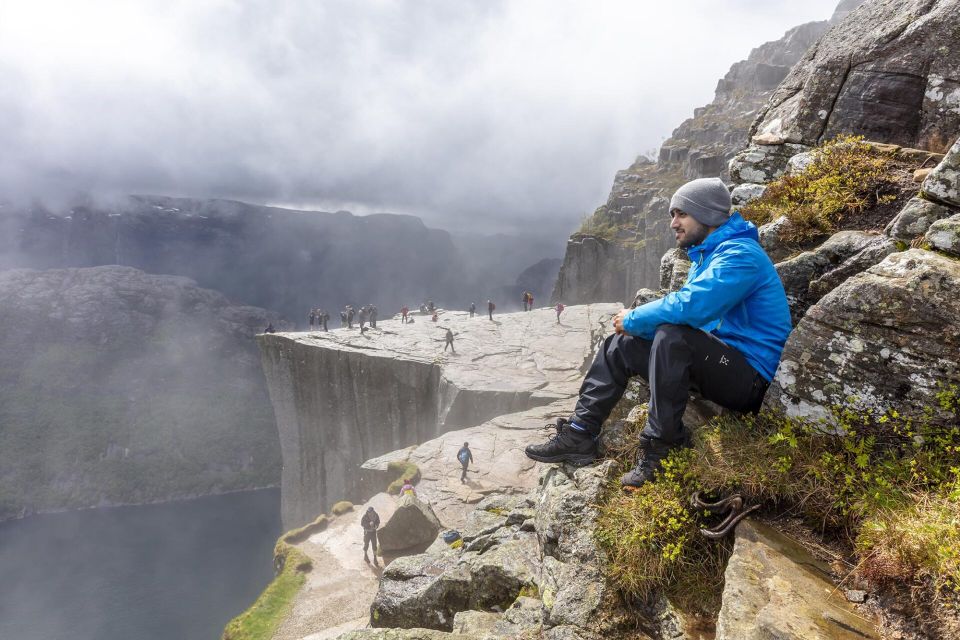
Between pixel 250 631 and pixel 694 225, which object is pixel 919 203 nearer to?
pixel 694 225

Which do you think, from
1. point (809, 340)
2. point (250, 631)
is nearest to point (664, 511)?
point (809, 340)

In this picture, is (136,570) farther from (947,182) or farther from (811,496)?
(947,182)

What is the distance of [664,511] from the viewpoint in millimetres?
4098

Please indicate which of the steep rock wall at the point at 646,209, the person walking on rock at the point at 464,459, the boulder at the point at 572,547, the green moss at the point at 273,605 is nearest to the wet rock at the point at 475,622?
the boulder at the point at 572,547

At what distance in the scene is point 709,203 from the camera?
4.77 metres

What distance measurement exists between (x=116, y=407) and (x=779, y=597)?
207893mm

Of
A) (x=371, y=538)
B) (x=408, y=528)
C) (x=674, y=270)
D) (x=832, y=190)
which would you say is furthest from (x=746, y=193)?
(x=371, y=538)

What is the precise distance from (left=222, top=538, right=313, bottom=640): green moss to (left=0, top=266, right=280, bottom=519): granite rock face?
510 ft

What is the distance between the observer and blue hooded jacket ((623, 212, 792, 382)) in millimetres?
4234

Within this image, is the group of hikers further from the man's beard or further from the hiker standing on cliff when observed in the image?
the hiker standing on cliff

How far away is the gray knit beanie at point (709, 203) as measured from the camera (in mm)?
4766

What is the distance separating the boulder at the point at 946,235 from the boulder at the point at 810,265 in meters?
1.08

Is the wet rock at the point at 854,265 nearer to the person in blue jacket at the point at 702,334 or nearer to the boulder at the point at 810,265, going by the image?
the boulder at the point at 810,265

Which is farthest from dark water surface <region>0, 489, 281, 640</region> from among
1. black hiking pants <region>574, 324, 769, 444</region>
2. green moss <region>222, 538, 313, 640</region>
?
black hiking pants <region>574, 324, 769, 444</region>
